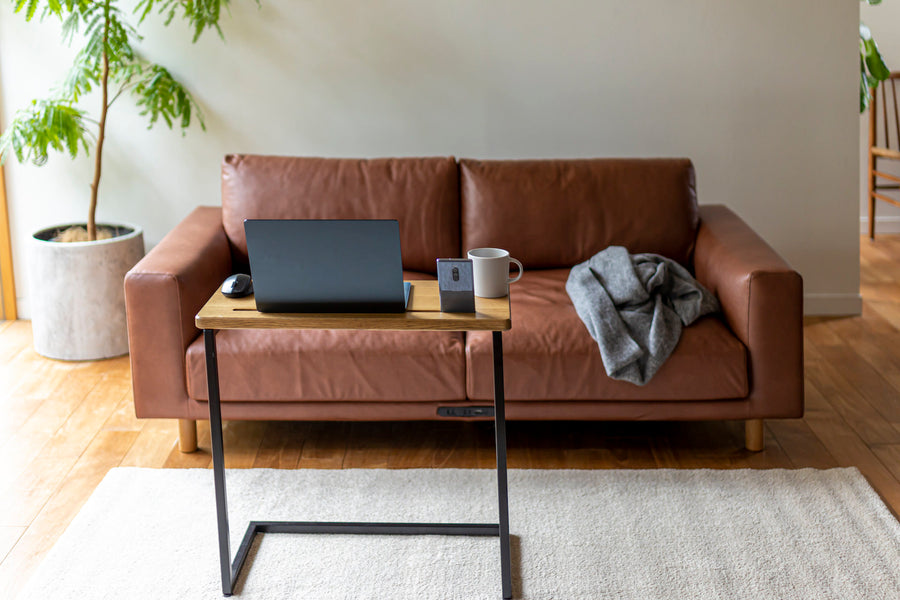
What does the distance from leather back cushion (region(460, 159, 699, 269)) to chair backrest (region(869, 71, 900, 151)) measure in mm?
2326

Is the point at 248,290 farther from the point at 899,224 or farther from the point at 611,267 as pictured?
the point at 899,224

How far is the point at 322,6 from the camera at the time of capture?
369 cm

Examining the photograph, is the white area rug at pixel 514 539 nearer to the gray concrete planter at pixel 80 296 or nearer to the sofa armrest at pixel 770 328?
the sofa armrest at pixel 770 328

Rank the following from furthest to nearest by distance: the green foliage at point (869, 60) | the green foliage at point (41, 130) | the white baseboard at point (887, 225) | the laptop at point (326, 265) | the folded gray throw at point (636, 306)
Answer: the white baseboard at point (887, 225) < the green foliage at point (869, 60) < the green foliage at point (41, 130) < the folded gray throw at point (636, 306) < the laptop at point (326, 265)

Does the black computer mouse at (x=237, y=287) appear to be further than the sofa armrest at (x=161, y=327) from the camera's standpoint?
No

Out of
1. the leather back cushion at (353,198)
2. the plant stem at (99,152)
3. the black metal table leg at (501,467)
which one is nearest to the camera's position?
the black metal table leg at (501,467)

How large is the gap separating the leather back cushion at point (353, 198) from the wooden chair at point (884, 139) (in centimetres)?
284

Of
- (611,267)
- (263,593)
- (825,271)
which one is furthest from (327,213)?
(825,271)

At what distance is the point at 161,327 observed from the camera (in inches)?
107

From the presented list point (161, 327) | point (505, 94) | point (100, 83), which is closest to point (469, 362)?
point (161, 327)

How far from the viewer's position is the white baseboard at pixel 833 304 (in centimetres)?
399

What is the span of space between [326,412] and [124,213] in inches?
65.3

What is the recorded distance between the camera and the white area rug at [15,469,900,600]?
217 centimetres

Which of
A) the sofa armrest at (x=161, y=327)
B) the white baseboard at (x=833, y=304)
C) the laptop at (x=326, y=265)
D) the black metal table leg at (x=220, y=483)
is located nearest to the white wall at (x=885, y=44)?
the white baseboard at (x=833, y=304)
